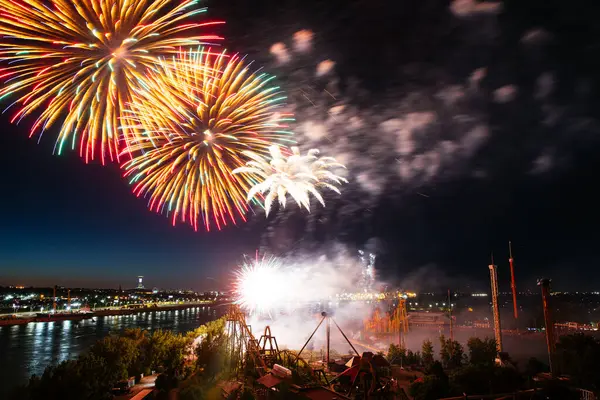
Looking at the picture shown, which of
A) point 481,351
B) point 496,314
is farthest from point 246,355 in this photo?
point 496,314

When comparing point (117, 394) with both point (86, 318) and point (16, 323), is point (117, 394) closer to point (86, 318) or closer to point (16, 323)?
point (16, 323)

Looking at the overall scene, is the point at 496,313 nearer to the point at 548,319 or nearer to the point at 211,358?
the point at 548,319

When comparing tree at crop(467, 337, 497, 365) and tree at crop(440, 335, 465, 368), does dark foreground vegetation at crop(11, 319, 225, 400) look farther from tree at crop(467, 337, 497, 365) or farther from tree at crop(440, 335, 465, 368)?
tree at crop(467, 337, 497, 365)

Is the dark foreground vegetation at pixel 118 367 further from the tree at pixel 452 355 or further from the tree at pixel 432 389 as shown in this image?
the tree at pixel 452 355

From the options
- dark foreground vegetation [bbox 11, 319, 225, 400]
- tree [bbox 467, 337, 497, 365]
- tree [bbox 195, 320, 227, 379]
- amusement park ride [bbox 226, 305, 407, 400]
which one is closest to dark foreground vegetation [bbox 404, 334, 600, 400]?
tree [bbox 467, 337, 497, 365]

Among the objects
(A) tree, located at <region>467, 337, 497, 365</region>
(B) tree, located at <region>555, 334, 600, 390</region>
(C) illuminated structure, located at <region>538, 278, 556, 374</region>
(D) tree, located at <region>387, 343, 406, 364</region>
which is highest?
(C) illuminated structure, located at <region>538, 278, 556, 374</region>

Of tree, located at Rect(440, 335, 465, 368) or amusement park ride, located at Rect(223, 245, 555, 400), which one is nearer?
amusement park ride, located at Rect(223, 245, 555, 400)

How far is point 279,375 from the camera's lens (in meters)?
18.7

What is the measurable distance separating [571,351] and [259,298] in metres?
27.8

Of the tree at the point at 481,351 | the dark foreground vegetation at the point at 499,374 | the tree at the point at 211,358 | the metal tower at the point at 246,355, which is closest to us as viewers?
the dark foreground vegetation at the point at 499,374

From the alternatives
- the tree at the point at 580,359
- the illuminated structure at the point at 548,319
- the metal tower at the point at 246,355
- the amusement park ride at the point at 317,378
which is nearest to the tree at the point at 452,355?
the tree at the point at 580,359

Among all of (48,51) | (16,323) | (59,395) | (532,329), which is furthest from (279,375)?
(16,323)

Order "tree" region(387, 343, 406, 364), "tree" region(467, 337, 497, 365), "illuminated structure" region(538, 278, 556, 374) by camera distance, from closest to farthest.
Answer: "illuminated structure" region(538, 278, 556, 374) → "tree" region(467, 337, 497, 365) → "tree" region(387, 343, 406, 364)

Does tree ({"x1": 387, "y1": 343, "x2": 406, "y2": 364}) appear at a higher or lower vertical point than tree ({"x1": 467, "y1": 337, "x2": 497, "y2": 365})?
lower
